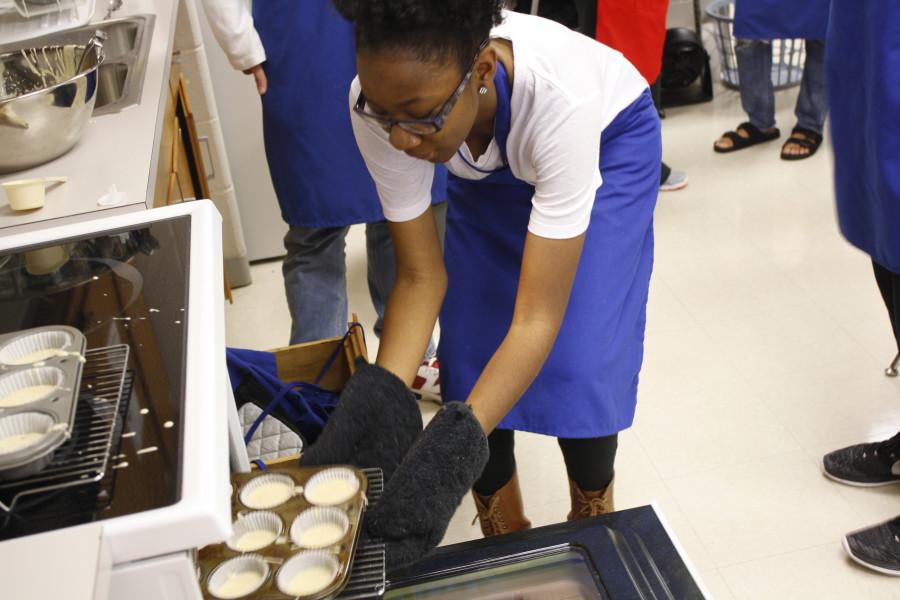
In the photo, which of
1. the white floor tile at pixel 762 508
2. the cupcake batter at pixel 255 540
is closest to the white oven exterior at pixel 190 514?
the cupcake batter at pixel 255 540

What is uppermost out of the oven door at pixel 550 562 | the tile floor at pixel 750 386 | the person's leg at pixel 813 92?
the oven door at pixel 550 562

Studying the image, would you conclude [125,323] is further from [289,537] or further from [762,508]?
[762,508]

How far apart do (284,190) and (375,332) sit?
1.86 feet

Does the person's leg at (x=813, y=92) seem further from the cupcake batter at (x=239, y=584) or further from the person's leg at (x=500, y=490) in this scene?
the cupcake batter at (x=239, y=584)

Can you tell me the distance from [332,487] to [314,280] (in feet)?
4.07

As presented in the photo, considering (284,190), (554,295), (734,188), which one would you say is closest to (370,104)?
(554,295)

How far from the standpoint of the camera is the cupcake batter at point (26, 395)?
774 millimetres

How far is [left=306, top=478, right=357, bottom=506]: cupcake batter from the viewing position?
96 cm

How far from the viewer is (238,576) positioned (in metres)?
0.91

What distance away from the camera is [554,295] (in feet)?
4.08

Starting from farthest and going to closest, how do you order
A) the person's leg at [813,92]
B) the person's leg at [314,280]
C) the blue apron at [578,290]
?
the person's leg at [813,92]
the person's leg at [314,280]
the blue apron at [578,290]

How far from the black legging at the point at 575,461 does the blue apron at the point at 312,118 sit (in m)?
0.74

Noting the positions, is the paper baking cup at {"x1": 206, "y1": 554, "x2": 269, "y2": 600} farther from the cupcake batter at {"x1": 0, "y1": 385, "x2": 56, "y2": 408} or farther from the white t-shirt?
the white t-shirt

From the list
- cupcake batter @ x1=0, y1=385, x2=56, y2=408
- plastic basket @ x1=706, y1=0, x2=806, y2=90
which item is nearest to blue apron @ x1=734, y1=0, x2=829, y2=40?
plastic basket @ x1=706, y1=0, x2=806, y2=90
